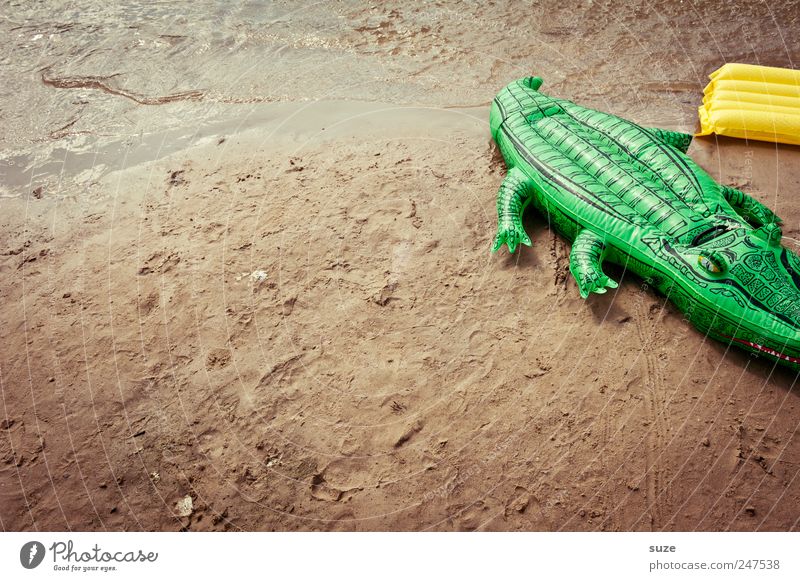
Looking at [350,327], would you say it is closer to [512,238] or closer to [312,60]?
[512,238]

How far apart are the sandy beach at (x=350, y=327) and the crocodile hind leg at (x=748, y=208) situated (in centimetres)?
31

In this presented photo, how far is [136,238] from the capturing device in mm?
6715

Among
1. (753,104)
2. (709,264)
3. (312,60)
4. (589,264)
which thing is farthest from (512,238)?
(312,60)

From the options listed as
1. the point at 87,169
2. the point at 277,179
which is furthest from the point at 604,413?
the point at 87,169

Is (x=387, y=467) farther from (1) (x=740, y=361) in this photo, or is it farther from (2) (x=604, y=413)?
(1) (x=740, y=361)

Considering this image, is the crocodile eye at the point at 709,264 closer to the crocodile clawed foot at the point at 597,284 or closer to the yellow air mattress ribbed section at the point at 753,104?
the crocodile clawed foot at the point at 597,284

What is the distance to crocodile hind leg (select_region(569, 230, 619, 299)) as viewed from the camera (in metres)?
5.50

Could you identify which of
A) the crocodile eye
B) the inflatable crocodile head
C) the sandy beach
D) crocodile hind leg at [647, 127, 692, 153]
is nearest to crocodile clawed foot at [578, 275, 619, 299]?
the sandy beach

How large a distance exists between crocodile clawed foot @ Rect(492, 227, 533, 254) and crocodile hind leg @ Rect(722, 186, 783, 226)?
1979mm

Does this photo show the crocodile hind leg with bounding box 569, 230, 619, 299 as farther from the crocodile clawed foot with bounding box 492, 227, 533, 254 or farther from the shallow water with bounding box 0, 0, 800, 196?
the shallow water with bounding box 0, 0, 800, 196

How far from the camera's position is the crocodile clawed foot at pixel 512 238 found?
6043mm

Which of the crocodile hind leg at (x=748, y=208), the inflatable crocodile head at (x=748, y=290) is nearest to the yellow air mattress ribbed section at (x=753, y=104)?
the crocodile hind leg at (x=748, y=208)

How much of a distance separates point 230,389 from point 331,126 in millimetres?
4202

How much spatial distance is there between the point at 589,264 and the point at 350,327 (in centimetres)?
231
